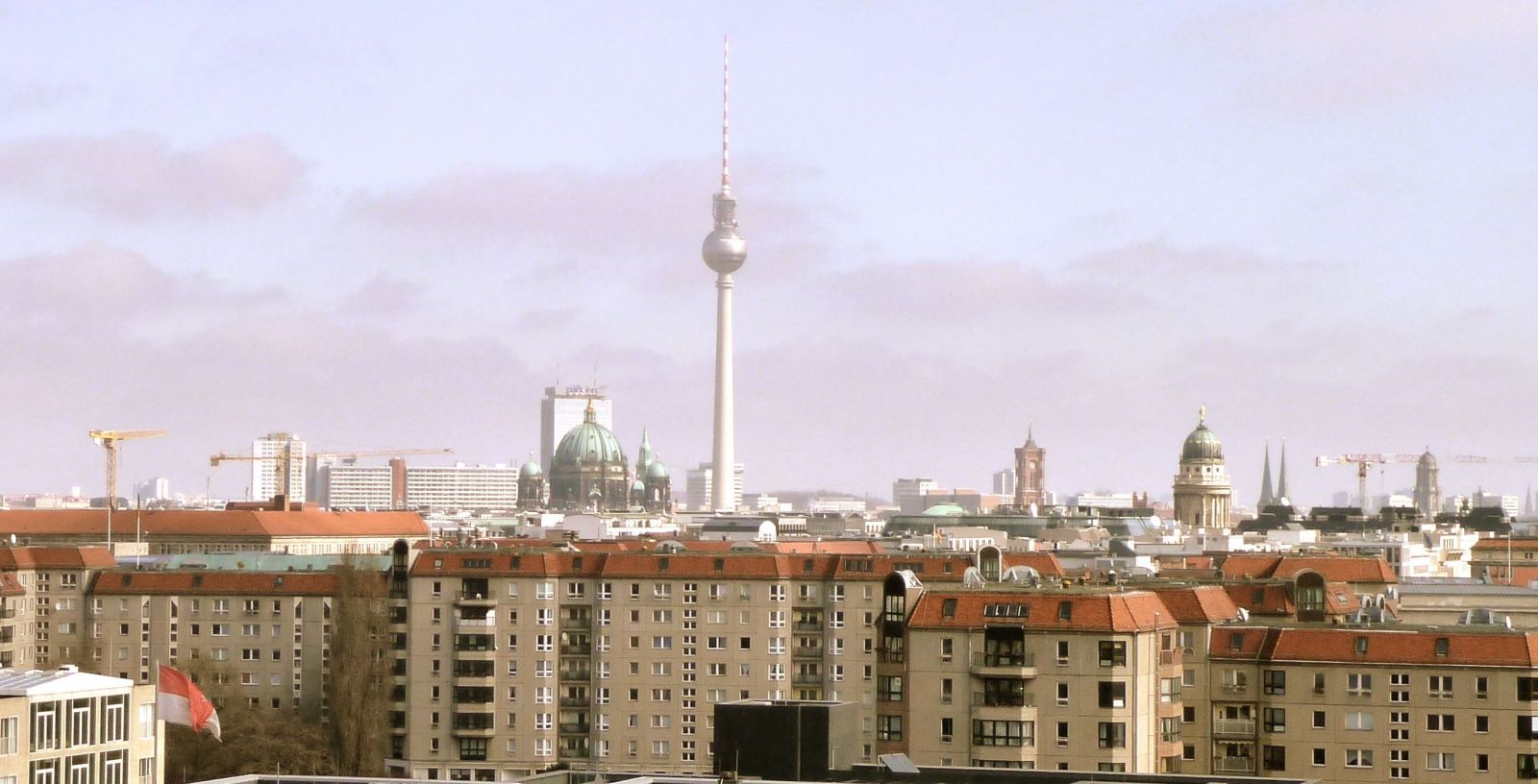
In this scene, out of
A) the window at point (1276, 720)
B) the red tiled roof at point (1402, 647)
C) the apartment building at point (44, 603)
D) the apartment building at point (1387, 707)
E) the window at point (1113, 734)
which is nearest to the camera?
the window at point (1113, 734)

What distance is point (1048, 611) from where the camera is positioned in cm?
8150

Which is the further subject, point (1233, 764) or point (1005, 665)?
point (1233, 764)

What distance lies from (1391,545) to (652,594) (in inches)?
2731

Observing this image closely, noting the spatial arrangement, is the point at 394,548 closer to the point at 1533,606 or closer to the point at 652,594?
the point at 652,594

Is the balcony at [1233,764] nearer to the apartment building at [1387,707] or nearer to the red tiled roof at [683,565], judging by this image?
the apartment building at [1387,707]

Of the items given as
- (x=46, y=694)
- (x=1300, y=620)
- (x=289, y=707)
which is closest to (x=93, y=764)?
(x=46, y=694)

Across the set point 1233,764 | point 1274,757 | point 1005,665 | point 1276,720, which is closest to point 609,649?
point 1005,665

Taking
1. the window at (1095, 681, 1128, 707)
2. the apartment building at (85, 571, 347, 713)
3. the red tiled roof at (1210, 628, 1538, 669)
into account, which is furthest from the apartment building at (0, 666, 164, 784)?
the apartment building at (85, 571, 347, 713)

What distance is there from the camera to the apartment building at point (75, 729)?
60.5 metres

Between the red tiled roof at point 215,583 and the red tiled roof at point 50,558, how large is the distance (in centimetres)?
263

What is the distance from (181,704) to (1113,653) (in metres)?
29.2

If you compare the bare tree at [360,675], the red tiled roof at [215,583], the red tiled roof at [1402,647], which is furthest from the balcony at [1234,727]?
the red tiled roof at [215,583]

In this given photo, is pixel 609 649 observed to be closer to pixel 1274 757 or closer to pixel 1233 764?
pixel 1233 764

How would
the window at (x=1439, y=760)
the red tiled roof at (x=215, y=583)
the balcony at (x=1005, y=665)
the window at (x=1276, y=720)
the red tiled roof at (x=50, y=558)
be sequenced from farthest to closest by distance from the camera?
the red tiled roof at (x=50, y=558) < the red tiled roof at (x=215, y=583) < the window at (x=1276, y=720) < the balcony at (x=1005, y=665) < the window at (x=1439, y=760)
